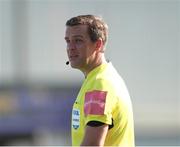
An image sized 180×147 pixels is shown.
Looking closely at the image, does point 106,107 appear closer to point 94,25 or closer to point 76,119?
point 76,119

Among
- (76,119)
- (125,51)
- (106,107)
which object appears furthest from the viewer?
(125,51)

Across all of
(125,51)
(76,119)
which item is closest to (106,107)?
(76,119)

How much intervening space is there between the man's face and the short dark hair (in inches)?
0.8

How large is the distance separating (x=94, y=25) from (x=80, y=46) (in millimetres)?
123

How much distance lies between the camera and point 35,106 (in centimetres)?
1207

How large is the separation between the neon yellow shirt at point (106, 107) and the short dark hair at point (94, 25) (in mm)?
144

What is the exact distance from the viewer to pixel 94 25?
158 inches

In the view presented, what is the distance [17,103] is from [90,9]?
604 centimetres

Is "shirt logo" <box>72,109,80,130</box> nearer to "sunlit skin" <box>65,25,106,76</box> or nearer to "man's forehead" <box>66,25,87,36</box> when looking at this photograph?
"sunlit skin" <box>65,25,106,76</box>

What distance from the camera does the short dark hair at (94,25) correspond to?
4.01 metres

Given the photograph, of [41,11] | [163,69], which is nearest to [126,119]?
[41,11]

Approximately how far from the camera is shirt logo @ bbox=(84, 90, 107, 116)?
375 centimetres

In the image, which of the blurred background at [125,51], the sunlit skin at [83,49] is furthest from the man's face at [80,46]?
the blurred background at [125,51]

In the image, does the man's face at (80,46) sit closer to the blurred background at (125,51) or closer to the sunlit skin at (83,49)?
the sunlit skin at (83,49)
